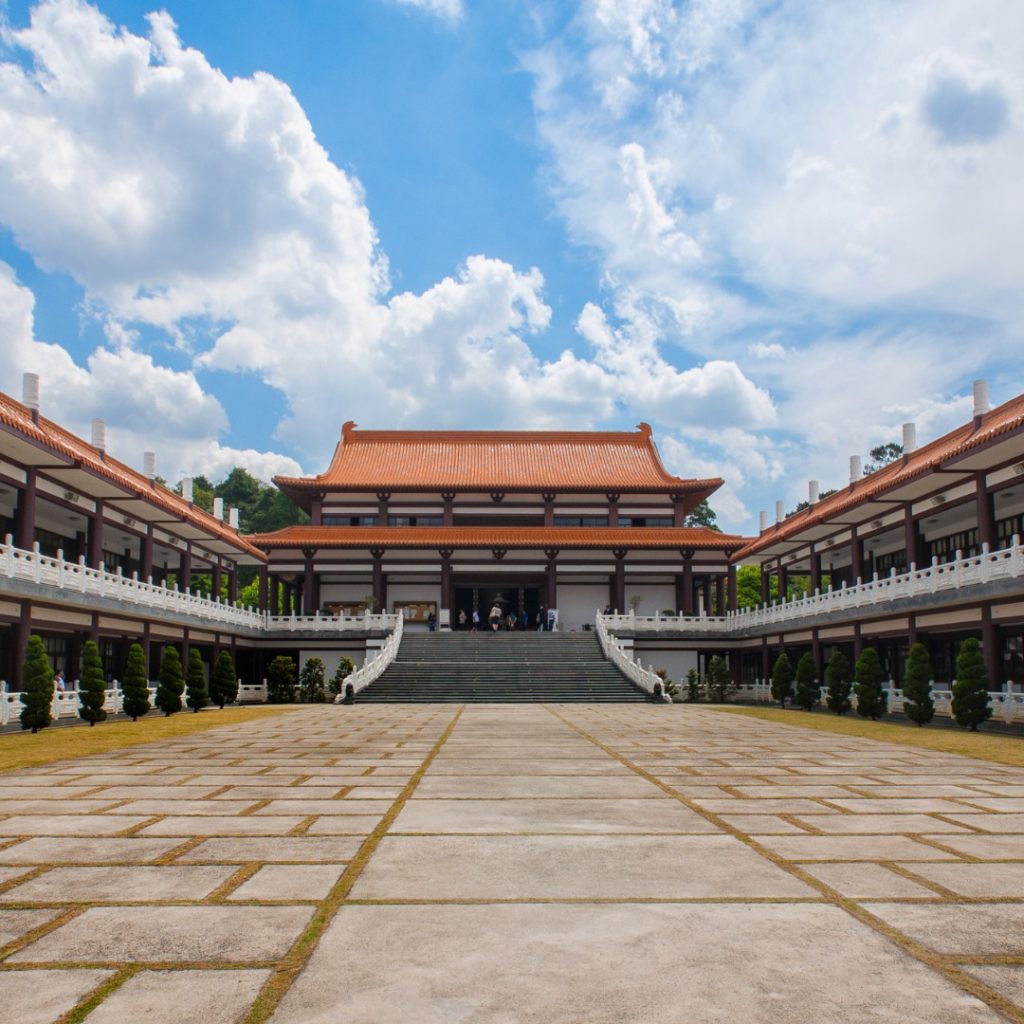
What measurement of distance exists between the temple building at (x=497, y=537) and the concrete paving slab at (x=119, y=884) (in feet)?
106

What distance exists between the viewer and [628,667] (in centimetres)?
2991

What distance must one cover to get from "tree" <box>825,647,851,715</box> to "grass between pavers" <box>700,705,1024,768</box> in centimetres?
131

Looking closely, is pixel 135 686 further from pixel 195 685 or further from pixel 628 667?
pixel 628 667

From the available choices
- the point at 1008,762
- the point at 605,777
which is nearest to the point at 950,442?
the point at 1008,762

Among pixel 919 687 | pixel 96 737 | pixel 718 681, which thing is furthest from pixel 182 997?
pixel 718 681

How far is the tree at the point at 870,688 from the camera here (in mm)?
22125

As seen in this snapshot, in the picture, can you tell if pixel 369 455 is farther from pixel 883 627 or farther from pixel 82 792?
pixel 82 792

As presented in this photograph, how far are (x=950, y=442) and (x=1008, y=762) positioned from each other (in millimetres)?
17984

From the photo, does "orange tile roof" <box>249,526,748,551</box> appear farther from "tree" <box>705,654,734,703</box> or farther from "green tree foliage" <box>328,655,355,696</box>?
"green tree foliage" <box>328,655,355,696</box>

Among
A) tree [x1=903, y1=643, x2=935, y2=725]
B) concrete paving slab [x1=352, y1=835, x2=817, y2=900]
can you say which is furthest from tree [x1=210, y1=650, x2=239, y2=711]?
concrete paving slab [x1=352, y1=835, x2=817, y2=900]

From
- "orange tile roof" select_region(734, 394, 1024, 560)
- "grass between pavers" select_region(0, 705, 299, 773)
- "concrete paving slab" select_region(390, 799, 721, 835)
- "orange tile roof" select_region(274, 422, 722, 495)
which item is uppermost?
"orange tile roof" select_region(274, 422, 722, 495)

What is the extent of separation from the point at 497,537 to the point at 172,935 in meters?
34.4

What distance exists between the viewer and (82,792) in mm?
8523

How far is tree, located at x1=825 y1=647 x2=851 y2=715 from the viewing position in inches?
948
